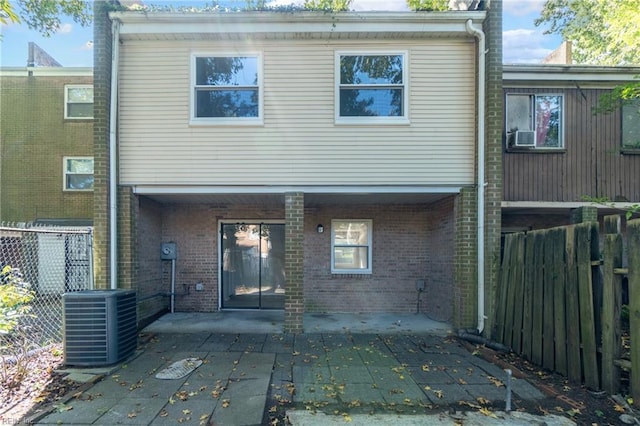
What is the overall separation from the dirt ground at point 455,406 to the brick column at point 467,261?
5.94ft

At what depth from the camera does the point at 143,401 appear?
159 inches

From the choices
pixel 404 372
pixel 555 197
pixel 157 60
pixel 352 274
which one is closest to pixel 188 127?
pixel 157 60

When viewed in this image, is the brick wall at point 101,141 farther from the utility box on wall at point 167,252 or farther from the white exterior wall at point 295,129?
the utility box on wall at point 167,252

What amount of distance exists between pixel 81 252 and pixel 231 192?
16.9ft

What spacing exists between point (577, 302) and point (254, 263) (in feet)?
21.6

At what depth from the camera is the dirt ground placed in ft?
12.2

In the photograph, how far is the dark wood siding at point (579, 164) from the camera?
309 inches

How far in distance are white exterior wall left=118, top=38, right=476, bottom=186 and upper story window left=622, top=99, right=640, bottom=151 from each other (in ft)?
13.5

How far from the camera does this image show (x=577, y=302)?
14.9ft

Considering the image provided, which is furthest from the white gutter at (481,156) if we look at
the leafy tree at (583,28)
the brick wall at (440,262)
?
the leafy tree at (583,28)

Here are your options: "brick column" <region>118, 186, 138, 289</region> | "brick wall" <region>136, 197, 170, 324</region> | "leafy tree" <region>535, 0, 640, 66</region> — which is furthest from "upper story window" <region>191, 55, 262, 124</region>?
"leafy tree" <region>535, 0, 640, 66</region>

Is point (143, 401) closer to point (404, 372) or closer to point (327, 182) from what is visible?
point (404, 372)

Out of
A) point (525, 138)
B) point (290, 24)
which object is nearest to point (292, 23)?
point (290, 24)

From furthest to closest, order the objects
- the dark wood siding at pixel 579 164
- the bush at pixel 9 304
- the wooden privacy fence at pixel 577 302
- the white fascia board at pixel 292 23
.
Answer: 1. the dark wood siding at pixel 579 164
2. the white fascia board at pixel 292 23
3. the wooden privacy fence at pixel 577 302
4. the bush at pixel 9 304
